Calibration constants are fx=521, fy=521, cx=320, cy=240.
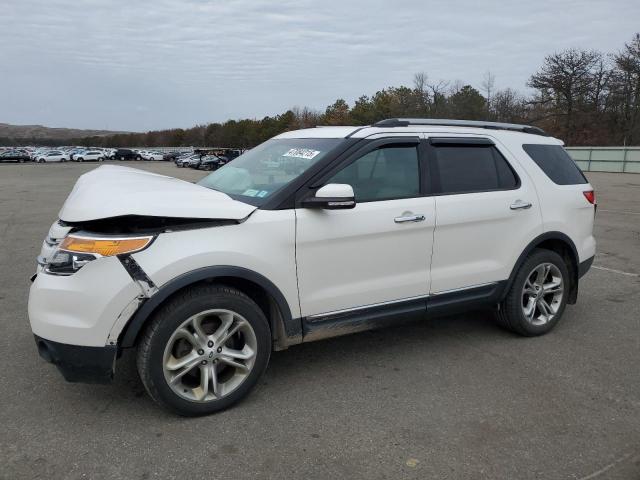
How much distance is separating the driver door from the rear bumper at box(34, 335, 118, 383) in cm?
120

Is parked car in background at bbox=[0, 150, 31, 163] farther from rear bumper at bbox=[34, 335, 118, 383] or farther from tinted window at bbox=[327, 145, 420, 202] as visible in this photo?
tinted window at bbox=[327, 145, 420, 202]

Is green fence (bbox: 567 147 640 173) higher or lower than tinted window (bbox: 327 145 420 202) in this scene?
lower

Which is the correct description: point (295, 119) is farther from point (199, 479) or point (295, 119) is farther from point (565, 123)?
point (199, 479)

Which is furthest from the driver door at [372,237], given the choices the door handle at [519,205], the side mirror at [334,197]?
the door handle at [519,205]

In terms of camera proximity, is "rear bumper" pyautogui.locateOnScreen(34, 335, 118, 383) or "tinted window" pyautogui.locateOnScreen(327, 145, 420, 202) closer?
"rear bumper" pyautogui.locateOnScreen(34, 335, 118, 383)

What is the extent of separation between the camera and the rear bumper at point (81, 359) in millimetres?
2883

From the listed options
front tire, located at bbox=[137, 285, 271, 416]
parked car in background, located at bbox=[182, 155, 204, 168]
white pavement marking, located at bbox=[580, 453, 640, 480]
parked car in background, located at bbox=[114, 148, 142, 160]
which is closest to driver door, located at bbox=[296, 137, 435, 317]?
front tire, located at bbox=[137, 285, 271, 416]

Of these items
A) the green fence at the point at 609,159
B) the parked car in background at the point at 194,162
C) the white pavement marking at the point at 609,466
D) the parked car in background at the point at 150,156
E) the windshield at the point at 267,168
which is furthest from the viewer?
the parked car in background at the point at 150,156

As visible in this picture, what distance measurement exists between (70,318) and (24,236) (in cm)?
789

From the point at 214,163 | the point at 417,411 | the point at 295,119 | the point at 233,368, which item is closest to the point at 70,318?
the point at 233,368

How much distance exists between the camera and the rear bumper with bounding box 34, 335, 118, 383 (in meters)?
2.88

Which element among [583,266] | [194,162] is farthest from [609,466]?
[194,162]

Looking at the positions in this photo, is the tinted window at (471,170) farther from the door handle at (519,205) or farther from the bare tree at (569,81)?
the bare tree at (569,81)

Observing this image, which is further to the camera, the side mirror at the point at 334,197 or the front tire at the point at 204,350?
the side mirror at the point at 334,197
